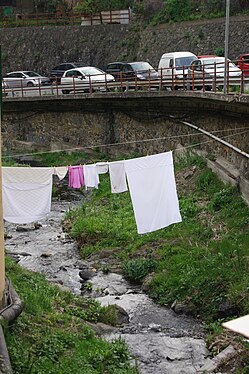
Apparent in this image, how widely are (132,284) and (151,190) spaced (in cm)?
280

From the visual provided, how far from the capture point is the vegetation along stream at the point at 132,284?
10.0 metres

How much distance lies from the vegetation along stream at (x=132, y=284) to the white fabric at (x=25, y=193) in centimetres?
112

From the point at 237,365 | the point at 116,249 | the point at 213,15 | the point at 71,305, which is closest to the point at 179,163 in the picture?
the point at 116,249

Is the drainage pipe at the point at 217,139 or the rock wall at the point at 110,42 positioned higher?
the rock wall at the point at 110,42

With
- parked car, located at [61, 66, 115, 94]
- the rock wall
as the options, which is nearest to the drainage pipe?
parked car, located at [61, 66, 115, 94]

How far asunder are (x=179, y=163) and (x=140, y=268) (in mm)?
7667

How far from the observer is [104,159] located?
27141 millimetres

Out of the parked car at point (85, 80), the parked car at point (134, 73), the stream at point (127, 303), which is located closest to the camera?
Answer: the stream at point (127, 303)

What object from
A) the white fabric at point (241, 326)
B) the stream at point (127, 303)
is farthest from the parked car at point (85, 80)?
the white fabric at point (241, 326)

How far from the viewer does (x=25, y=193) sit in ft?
41.1

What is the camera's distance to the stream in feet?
35.3

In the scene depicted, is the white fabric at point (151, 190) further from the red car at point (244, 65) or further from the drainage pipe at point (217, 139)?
the red car at point (244, 65)

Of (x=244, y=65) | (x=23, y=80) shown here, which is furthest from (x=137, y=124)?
(x=23, y=80)

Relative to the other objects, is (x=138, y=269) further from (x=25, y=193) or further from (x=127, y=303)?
(x=25, y=193)
